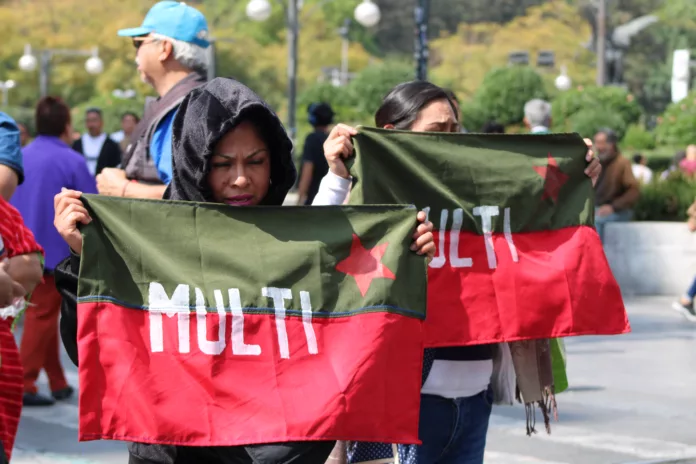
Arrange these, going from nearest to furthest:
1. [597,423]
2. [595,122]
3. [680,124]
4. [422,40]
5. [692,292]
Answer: [597,423]
[692,292]
[422,40]
[680,124]
[595,122]

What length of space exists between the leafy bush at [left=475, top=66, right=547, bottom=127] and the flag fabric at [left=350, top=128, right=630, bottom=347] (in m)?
48.9

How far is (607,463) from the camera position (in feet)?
23.2

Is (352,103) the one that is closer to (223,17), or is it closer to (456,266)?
(456,266)

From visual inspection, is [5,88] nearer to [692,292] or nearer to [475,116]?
[475,116]

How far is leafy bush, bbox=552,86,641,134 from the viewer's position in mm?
44250

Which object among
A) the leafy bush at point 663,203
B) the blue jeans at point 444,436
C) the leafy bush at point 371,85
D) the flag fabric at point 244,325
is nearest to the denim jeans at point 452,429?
the blue jeans at point 444,436

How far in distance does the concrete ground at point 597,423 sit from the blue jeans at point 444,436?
305cm

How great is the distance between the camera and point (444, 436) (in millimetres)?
4016

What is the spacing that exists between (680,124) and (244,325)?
119 ft

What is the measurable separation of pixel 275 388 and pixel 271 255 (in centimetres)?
33

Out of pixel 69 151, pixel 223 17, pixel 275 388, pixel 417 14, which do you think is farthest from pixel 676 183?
pixel 223 17

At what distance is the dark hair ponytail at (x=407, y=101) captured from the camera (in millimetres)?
4242

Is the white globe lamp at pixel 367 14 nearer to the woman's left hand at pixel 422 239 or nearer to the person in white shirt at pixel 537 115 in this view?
the person in white shirt at pixel 537 115

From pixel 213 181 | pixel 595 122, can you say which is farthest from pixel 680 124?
pixel 213 181
